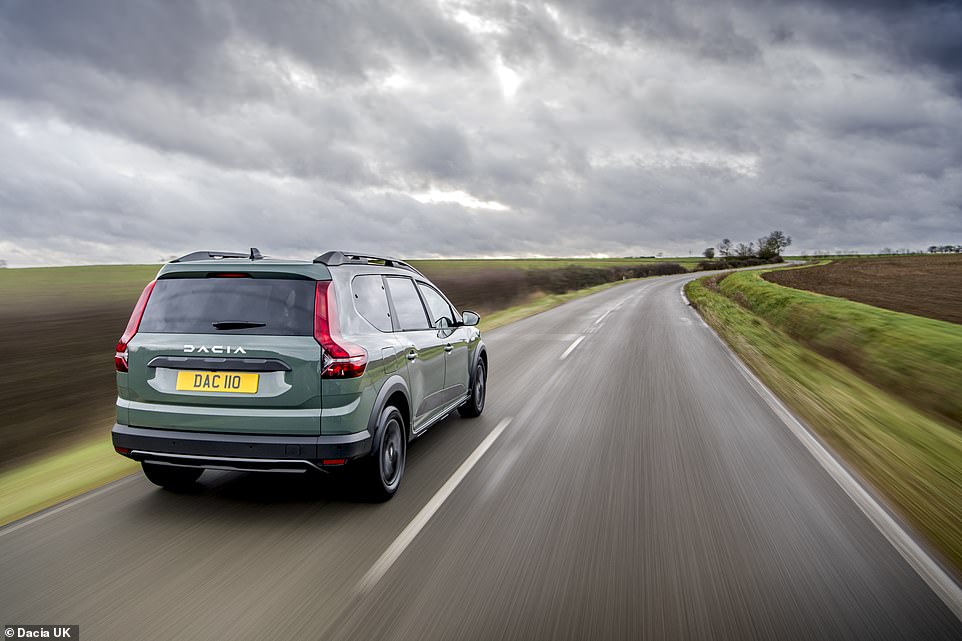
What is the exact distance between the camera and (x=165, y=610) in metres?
3.14

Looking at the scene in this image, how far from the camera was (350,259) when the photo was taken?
16.8 ft

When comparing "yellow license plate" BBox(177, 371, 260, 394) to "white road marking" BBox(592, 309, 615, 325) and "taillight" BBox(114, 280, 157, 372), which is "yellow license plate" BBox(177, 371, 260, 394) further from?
"white road marking" BBox(592, 309, 615, 325)

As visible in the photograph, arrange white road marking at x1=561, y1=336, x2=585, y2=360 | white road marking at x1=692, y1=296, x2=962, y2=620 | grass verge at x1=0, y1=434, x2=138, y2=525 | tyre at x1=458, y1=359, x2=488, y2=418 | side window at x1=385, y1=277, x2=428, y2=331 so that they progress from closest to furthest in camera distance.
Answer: white road marking at x1=692, y1=296, x2=962, y2=620, grass verge at x1=0, y1=434, x2=138, y2=525, side window at x1=385, y1=277, x2=428, y2=331, tyre at x1=458, y1=359, x2=488, y2=418, white road marking at x1=561, y1=336, x2=585, y2=360

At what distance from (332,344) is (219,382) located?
0.80m

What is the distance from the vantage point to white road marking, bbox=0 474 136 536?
4.25 m

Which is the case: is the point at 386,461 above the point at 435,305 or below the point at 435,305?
below

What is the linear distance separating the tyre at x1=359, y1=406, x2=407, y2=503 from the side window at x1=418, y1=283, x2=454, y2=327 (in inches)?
59.0

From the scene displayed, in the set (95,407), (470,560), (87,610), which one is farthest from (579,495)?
(95,407)

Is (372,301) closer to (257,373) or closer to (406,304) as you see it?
(406,304)

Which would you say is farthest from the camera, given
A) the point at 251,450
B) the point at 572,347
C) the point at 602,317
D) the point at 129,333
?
the point at 602,317

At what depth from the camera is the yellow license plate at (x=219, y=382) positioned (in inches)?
165

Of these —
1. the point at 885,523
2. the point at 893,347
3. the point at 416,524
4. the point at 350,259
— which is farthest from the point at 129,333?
the point at 893,347

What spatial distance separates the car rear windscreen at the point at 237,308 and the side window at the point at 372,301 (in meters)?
0.51

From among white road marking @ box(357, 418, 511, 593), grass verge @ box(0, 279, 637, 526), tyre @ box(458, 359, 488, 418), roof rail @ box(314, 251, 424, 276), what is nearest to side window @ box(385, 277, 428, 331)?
roof rail @ box(314, 251, 424, 276)
